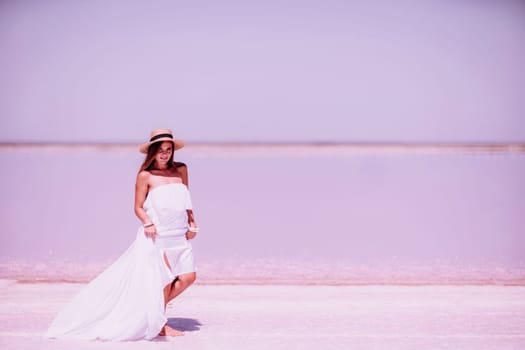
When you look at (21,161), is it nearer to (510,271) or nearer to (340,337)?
(340,337)

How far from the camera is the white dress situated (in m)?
4.19

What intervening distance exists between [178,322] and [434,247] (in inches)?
132

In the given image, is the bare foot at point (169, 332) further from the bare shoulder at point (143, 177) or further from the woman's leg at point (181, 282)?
the bare shoulder at point (143, 177)

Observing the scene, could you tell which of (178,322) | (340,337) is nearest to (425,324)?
(340,337)

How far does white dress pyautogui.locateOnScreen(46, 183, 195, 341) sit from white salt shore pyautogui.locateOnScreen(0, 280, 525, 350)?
13cm

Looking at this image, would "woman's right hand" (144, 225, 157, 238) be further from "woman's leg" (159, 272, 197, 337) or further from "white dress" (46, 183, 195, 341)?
"woman's leg" (159, 272, 197, 337)

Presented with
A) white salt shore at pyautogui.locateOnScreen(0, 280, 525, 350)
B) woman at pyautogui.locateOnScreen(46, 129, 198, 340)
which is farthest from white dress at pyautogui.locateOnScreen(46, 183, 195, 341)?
white salt shore at pyautogui.locateOnScreen(0, 280, 525, 350)

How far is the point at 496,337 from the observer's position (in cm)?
436

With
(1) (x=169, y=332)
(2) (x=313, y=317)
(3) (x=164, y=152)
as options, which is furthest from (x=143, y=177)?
(2) (x=313, y=317)

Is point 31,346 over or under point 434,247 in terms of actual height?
under

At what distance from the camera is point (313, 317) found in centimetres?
491

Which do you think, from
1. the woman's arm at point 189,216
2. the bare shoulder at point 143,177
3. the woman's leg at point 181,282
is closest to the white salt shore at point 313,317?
the woman's leg at point 181,282

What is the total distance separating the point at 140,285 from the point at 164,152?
1007 millimetres

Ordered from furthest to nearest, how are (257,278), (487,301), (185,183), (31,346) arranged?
(257,278), (487,301), (185,183), (31,346)
